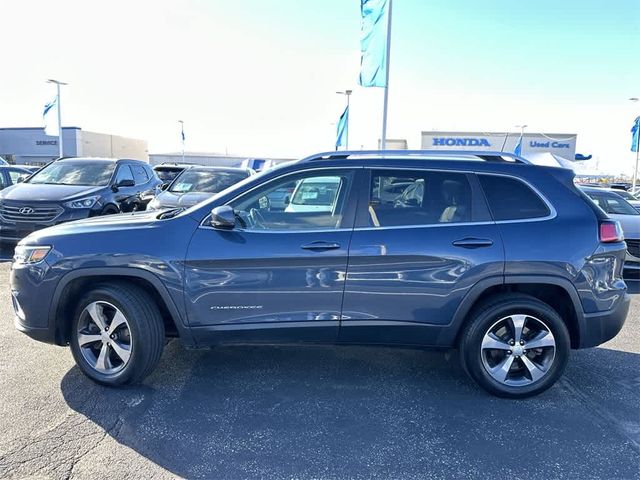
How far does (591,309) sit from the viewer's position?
3.50m

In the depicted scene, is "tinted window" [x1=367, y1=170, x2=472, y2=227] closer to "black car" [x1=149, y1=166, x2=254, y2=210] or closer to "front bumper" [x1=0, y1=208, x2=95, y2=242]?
"black car" [x1=149, y1=166, x2=254, y2=210]

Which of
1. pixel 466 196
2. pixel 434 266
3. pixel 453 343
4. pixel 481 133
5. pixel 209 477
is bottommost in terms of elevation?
pixel 209 477

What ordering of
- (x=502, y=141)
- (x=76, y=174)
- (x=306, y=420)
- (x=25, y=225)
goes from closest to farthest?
1. (x=306, y=420)
2. (x=25, y=225)
3. (x=76, y=174)
4. (x=502, y=141)

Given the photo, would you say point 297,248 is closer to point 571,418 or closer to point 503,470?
point 503,470

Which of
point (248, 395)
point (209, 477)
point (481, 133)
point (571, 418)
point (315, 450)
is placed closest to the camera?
point (209, 477)

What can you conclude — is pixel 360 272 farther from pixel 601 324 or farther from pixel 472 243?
pixel 601 324

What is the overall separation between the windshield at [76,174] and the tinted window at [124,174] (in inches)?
5.9

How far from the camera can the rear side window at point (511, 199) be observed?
3498 mm

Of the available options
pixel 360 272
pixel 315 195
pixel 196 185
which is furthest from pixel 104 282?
pixel 196 185

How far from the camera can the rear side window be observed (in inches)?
138

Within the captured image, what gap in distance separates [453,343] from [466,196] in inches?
44.8

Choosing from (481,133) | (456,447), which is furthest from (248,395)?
(481,133)

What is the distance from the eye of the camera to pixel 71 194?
8336 millimetres

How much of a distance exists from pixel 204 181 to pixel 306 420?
24.5ft
